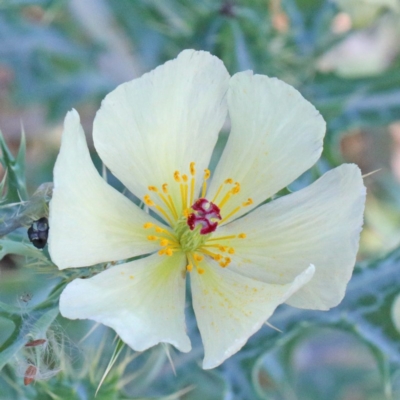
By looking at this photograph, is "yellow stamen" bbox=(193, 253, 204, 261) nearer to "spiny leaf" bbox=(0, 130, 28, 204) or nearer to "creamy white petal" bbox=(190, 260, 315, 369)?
"creamy white petal" bbox=(190, 260, 315, 369)

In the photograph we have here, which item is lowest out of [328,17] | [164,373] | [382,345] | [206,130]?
[164,373]

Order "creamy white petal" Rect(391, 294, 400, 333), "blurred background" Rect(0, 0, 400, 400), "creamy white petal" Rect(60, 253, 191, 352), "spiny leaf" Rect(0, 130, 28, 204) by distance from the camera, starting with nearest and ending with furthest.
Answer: "creamy white petal" Rect(60, 253, 191, 352) → "spiny leaf" Rect(0, 130, 28, 204) → "creamy white petal" Rect(391, 294, 400, 333) → "blurred background" Rect(0, 0, 400, 400)

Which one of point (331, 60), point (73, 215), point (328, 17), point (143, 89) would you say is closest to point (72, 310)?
point (73, 215)

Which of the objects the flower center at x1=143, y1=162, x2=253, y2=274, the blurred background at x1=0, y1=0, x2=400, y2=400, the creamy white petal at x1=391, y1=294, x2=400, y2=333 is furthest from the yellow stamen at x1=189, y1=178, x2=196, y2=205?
the creamy white petal at x1=391, y1=294, x2=400, y2=333

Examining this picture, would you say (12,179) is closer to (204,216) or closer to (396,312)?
(204,216)

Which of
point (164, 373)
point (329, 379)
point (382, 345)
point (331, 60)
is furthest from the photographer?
point (331, 60)

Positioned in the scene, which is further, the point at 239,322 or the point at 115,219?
the point at 115,219

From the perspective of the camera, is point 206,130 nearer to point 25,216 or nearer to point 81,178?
→ point 81,178

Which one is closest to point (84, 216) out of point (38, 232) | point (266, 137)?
point (38, 232)
